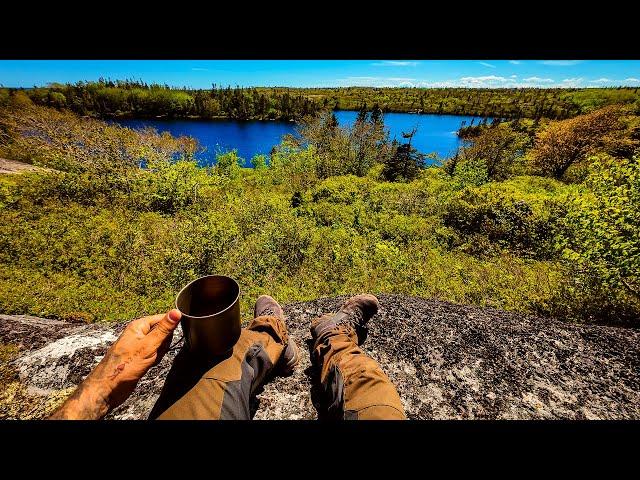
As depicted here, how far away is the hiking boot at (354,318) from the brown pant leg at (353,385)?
28 cm

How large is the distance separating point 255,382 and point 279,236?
823 cm

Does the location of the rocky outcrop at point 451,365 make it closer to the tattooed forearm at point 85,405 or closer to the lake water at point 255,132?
the tattooed forearm at point 85,405

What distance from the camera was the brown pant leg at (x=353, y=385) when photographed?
2332mm

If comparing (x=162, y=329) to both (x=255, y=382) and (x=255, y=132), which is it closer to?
(x=255, y=382)

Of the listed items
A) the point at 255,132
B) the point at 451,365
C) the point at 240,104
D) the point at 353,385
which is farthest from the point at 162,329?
the point at 240,104

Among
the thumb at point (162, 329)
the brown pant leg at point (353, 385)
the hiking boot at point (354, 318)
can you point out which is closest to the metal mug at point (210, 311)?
the thumb at point (162, 329)

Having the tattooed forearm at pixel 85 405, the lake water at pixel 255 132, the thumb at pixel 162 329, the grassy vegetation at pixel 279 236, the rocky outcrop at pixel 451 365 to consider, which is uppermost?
the thumb at pixel 162 329

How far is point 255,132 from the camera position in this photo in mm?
72312

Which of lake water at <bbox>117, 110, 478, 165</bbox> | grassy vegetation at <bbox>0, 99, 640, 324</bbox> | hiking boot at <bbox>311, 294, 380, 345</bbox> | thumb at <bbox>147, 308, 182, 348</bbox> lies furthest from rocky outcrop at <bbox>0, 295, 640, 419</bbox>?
lake water at <bbox>117, 110, 478, 165</bbox>

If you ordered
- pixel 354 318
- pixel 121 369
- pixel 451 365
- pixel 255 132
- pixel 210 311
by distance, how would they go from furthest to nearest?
pixel 255 132, pixel 354 318, pixel 451 365, pixel 210 311, pixel 121 369

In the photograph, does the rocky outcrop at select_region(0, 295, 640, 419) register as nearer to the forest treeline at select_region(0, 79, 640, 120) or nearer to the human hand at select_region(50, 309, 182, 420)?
the human hand at select_region(50, 309, 182, 420)

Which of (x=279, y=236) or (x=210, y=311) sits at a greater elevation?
(x=210, y=311)
